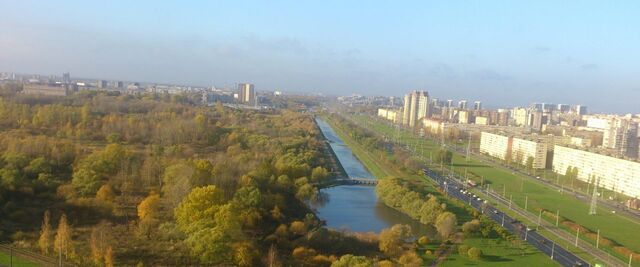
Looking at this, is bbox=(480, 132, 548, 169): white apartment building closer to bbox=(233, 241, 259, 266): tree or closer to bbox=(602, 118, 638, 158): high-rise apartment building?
bbox=(602, 118, 638, 158): high-rise apartment building

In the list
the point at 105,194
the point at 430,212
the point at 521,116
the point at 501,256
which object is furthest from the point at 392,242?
the point at 521,116

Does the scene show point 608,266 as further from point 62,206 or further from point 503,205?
point 62,206

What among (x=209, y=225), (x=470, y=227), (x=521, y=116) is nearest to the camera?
(x=209, y=225)

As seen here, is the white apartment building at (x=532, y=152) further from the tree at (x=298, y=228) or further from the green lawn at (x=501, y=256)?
the tree at (x=298, y=228)

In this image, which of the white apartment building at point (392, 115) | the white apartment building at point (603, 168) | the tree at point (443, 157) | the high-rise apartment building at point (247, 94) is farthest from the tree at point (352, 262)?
the high-rise apartment building at point (247, 94)

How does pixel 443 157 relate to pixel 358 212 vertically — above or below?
above

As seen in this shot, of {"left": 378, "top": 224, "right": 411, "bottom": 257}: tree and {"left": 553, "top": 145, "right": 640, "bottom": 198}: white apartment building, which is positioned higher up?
{"left": 553, "top": 145, "right": 640, "bottom": 198}: white apartment building

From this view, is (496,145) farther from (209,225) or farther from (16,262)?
(16,262)

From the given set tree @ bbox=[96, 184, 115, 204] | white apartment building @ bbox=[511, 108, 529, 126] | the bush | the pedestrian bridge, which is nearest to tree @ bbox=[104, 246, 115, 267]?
tree @ bbox=[96, 184, 115, 204]
